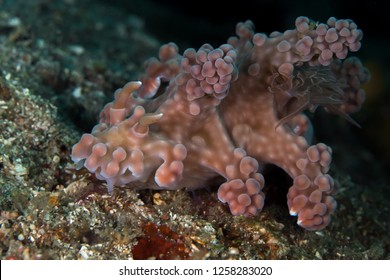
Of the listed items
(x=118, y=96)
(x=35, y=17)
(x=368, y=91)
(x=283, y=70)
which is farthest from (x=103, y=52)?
(x=368, y=91)

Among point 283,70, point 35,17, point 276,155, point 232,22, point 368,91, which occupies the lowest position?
point 368,91

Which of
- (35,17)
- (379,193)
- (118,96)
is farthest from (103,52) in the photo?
(379,193)

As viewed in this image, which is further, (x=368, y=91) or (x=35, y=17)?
(x=368, y=91)

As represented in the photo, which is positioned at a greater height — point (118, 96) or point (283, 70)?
point (283, 70)
